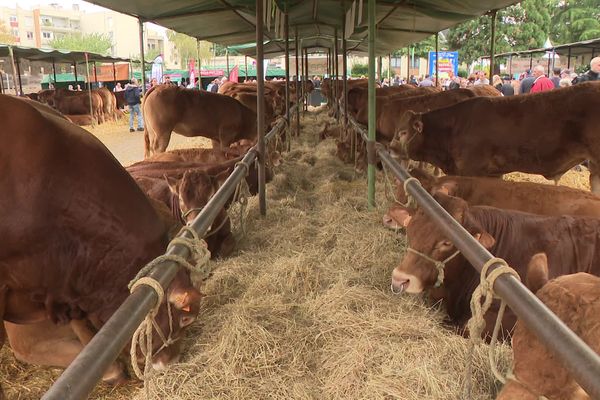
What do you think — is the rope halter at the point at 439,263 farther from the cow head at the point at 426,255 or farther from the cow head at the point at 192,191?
the cow head at the point at 192,191

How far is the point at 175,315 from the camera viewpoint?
2.84 metres

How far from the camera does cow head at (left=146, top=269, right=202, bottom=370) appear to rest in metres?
2.66

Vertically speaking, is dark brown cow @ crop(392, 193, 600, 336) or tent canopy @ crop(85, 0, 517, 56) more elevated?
tent canopy @ crop(85, 0, 517, 56)

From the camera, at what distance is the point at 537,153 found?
7258mm

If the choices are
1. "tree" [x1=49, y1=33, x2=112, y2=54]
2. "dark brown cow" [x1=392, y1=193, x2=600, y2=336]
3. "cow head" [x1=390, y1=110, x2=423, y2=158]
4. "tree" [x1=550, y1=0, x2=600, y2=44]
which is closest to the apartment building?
"tree" [x1=49, y1=33, x2=112, y2=54]

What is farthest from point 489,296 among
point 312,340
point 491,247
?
point 491,247

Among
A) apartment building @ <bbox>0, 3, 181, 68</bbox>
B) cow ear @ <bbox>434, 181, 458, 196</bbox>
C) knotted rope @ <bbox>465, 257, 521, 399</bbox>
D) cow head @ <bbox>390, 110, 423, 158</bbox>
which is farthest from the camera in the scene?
apartment building @ <bbox>0, 3, 181, 68</bbox>

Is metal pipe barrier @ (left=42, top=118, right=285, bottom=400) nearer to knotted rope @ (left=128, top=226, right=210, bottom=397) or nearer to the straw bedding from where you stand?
knotted rope @ (left=128, top=226, right=210, bottom=397)

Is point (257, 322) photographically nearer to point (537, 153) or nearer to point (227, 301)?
point (227, 301)

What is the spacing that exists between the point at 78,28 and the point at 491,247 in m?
129

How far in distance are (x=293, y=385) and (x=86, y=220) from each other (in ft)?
4.67

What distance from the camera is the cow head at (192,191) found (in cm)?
518

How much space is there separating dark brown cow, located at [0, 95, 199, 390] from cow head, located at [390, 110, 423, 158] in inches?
226

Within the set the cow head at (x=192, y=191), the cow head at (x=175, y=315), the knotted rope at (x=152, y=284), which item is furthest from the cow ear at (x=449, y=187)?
the knotted rope at (x=152, y=284)
